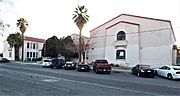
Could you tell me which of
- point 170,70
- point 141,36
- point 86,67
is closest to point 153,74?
point 170,70

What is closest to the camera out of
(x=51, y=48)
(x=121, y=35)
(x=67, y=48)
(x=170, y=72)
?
(x=170, y=72)

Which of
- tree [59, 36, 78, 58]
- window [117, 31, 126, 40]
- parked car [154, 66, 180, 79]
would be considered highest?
window [117, 31, 126, 40]

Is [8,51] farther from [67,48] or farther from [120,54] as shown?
[120,54]

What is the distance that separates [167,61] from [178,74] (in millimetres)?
15793

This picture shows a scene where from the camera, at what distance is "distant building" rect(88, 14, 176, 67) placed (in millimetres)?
38688

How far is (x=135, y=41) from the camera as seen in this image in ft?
136

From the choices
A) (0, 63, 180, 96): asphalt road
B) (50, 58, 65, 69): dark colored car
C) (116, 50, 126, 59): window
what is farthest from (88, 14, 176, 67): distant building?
(0, 63, 180, 96): asphalt road

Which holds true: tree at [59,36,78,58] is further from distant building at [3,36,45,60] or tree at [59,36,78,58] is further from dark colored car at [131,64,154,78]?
dark colored car at [131,64,154,78]

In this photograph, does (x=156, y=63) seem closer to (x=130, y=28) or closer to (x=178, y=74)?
(x=130, y=28)

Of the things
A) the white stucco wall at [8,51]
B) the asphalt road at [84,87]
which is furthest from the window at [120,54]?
the white stucco wall at [8,51]

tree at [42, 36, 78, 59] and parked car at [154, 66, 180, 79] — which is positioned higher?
tree at [42, 36, 78, 59]

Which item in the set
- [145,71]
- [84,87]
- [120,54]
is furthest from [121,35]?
[84,87]

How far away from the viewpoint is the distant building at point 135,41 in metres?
38.7

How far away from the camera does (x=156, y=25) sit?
39594mm
